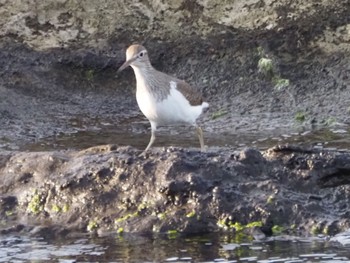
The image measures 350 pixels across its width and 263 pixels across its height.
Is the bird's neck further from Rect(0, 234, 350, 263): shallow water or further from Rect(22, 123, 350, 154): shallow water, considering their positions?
Rect(0, 234, 350, 263): shallow water

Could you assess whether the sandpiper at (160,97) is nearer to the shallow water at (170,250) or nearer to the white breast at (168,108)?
the white breast at (168,108)

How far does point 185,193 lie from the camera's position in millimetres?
8812

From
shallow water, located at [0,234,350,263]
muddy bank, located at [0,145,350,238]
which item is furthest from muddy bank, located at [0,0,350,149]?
shallow water, located at [0,234,350,263]

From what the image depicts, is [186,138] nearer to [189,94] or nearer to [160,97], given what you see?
[189,94]

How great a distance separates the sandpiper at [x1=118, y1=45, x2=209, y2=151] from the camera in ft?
36.7

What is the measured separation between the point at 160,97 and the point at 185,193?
2.57 meters

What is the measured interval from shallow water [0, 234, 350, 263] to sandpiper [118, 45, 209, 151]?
251cm

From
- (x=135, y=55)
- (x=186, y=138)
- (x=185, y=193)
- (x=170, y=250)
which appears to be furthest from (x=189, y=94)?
(x=170, y=250)

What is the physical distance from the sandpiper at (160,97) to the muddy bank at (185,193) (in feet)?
5.95

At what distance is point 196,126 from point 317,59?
9.03 feet

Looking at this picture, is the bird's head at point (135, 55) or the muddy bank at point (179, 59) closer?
the bird's head at point (135, 55)

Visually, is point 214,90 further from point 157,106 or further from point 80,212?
point 80,212

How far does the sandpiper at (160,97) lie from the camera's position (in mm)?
11195

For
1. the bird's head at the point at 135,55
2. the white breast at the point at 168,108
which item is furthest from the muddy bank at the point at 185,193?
the bird's head at the point at 135,55
